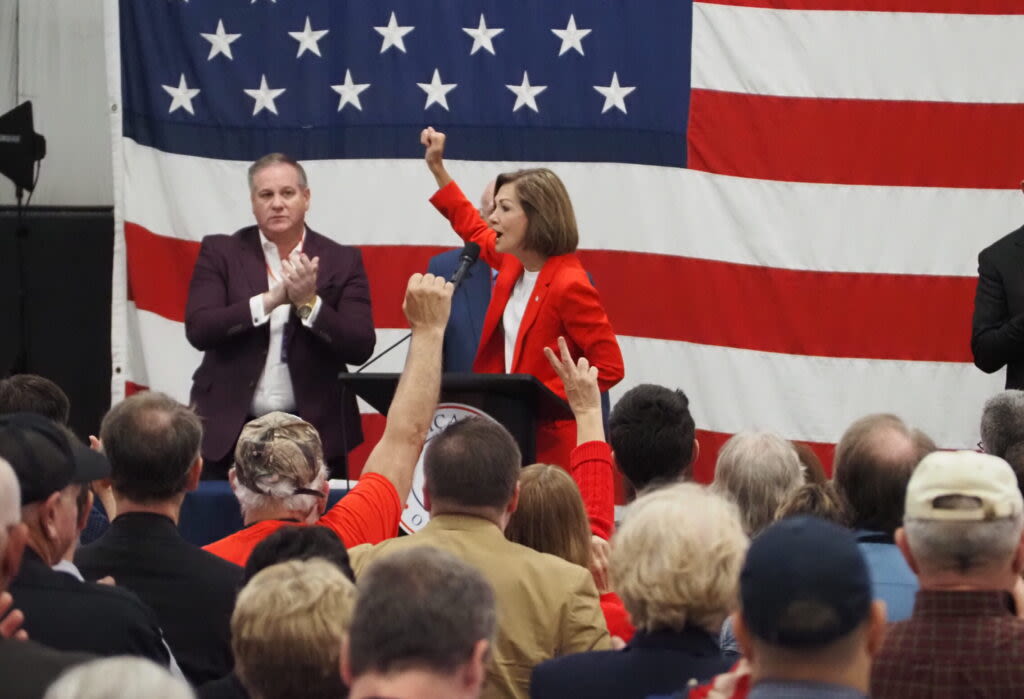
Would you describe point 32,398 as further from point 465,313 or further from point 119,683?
point 119,683

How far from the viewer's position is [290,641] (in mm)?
2088

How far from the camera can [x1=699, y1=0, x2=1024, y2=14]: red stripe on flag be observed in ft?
21.2

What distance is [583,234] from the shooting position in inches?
263

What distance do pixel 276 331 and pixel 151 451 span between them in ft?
8.76

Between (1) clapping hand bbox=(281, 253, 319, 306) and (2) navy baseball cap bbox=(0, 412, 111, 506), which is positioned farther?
(1) clapping hand bbox=(281, 253, 319, 306)

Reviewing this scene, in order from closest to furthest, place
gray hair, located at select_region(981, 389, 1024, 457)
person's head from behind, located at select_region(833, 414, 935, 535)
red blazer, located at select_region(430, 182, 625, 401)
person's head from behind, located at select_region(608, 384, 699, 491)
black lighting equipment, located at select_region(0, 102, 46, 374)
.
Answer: person's head from behind, located at select_region(833, 414, 935, 535) → person's head from behind, located at select_region(608, 384, 699, 491) → gray hair, located at select_region(981, 389, 1024, 457) → red blazer, located at select_region(430, 182, 625, 401) → black lighting equipment, located at select_region(0, 102, 46, 374)

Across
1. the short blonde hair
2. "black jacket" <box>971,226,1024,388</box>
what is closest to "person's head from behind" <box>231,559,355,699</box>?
the short blonde hair

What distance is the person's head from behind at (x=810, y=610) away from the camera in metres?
1.83

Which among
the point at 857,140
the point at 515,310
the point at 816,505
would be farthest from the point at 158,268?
the point at 816,505

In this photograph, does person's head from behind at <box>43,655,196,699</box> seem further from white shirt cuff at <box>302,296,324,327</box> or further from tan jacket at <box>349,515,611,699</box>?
white shirt cuff at <box>302,296,324,327</box>

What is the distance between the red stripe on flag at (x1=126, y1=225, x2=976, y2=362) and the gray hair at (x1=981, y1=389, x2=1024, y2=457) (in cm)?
249

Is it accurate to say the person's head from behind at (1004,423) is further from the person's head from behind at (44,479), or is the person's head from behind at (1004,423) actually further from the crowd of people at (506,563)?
the person's head from behind at (44,479)

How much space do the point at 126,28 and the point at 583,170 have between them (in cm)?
197

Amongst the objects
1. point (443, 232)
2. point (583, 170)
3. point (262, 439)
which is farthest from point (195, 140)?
point (262, 439)
